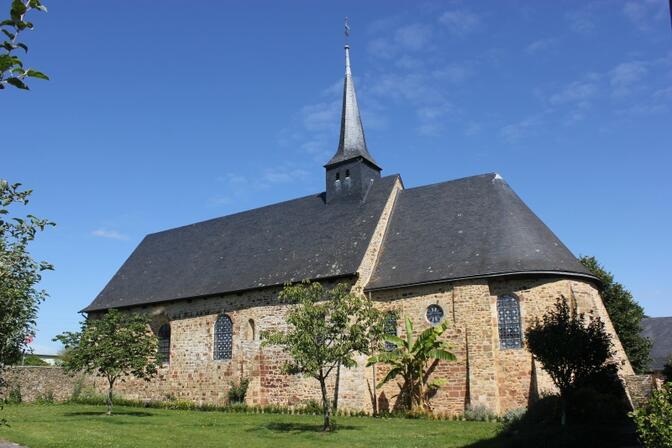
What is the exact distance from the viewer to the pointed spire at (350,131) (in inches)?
1077

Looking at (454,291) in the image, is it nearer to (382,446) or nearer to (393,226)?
(393,226)

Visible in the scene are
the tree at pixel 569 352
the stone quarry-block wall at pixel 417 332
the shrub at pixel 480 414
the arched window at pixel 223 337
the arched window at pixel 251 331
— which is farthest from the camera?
the arched window at pixel 223 337

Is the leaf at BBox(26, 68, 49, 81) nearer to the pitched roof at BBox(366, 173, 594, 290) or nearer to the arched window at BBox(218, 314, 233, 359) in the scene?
the pitched roof at BBox(366, 173, 594, 290)

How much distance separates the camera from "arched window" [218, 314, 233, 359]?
2491 centimetres

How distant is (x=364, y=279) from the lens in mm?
22281

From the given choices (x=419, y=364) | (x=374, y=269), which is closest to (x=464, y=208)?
(x=374, y=269)

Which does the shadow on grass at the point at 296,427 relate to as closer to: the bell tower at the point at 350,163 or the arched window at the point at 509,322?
the arched window at the point at 509,322

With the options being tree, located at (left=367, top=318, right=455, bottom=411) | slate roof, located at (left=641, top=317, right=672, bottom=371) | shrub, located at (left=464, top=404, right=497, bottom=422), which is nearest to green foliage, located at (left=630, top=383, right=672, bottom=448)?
shrub, located at (left=464, top=404, right=497, bottom=422)

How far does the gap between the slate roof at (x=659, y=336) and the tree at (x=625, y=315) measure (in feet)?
42.3

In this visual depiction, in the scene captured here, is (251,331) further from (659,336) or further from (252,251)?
(659,336)

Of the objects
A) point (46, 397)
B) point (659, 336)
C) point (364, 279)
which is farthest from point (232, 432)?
point (659, 336)

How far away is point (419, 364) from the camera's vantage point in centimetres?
2000

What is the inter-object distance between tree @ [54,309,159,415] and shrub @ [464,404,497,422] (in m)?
10.9

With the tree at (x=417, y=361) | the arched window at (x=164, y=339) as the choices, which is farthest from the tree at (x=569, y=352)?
the arched window at (x=164, y=339)
